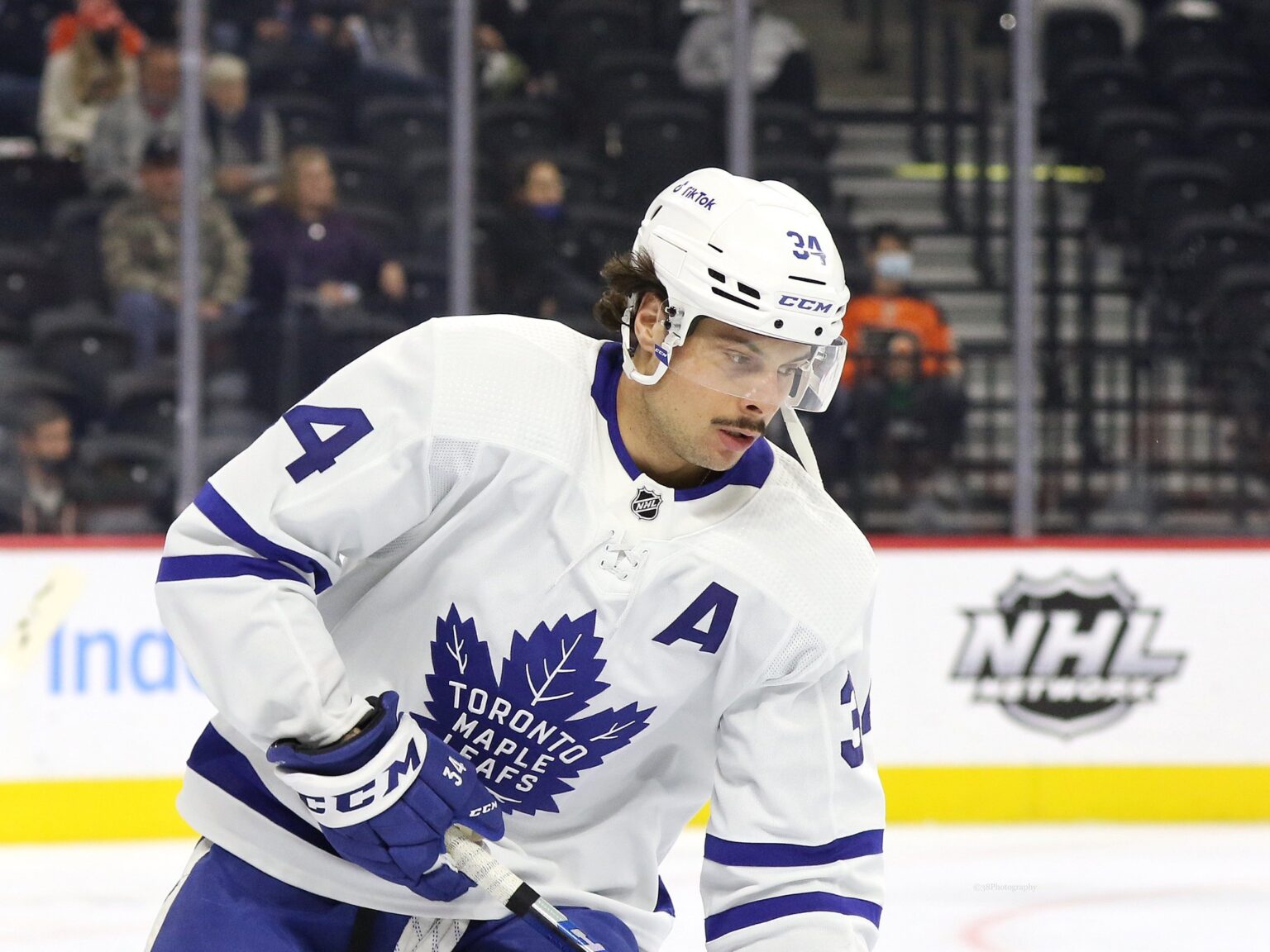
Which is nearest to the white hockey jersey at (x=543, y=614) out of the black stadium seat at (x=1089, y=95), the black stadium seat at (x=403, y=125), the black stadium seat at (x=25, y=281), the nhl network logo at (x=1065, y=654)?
the nhl network logo at (x=1065, y=654)

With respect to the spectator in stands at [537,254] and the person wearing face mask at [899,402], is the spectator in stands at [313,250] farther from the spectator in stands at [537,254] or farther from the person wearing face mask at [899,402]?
the person wearing face mask at [899,402]

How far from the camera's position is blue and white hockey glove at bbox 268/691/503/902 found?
166 centimetres

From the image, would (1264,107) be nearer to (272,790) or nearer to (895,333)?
(895,333)

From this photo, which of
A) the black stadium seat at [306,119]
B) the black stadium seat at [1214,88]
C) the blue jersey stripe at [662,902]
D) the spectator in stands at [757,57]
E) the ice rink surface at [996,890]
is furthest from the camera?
the black stadium seat at [1214,88]

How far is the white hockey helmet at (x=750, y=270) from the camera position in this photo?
173 centimetres

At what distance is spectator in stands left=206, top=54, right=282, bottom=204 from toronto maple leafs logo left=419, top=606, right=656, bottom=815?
11.0ft

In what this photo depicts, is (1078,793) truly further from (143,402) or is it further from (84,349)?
(84,349)

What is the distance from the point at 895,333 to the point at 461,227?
1292 millimetres

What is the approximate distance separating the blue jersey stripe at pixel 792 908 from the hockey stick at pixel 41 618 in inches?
118

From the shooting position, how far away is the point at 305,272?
4.95 metres

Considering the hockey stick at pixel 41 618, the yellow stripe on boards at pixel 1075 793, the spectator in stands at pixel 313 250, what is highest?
the spectator in stands at pixel 313 250

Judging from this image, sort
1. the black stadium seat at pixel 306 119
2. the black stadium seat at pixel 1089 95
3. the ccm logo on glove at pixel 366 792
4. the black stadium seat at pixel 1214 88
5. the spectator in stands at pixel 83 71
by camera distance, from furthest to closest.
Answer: the black stadium seat at pixel 1214 88 < the black stadium seat at pixel 1089 95 < the black stadium seat at pixel 306 119 < the spectator in stands at pixel 83 71 < the ccm logo on glove at pixel 366 792

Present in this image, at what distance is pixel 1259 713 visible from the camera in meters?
4.94

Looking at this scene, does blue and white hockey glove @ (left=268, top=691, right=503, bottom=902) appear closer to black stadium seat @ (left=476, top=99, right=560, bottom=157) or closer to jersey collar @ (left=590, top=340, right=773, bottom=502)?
jersey collar @ (left=590, top=340, right=773, bottom=502)
